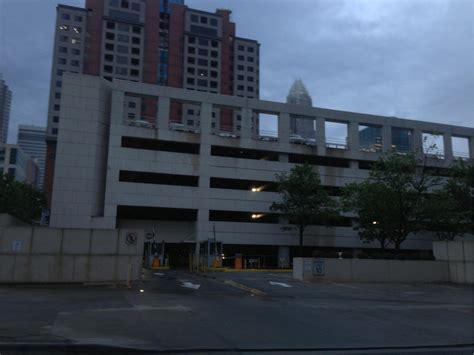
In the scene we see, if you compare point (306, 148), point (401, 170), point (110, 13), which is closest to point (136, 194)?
point (306, 148)

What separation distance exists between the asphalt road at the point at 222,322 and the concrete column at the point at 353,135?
41.4 m

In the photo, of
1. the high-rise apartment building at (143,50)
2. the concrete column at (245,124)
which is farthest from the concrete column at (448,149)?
the high-rise apartment building at (143,50)

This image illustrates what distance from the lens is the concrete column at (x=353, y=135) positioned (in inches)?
2346

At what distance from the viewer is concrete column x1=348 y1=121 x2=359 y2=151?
5959cm

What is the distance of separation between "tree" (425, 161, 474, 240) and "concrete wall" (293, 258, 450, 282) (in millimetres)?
7037

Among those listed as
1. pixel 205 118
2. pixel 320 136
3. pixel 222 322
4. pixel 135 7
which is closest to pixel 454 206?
pixel 320 136

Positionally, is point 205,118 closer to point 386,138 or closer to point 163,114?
point 163,114

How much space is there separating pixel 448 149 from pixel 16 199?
172 feet

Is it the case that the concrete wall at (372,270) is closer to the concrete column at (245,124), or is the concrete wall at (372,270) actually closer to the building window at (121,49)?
the concrete column at (245,124)

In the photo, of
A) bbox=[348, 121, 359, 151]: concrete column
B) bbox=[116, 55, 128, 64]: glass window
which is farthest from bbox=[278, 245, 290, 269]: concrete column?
bbox=[116, 55, 128, 64]: glass window

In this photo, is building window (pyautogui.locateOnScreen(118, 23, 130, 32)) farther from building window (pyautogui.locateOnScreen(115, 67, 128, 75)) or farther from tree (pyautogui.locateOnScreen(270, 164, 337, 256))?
tree (pyautogui.locateOnScreen(270, 164, 337, 256))

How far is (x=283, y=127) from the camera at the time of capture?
57312 mm

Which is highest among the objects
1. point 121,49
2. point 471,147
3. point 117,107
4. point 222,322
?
point 121,49

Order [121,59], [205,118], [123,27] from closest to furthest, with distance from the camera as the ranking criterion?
[205,118]
[121,59]
[123,27]
